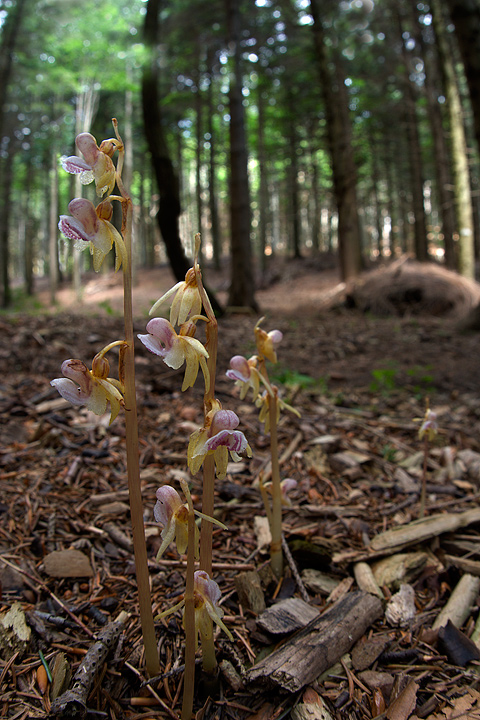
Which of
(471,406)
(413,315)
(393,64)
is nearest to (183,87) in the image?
(393,64)

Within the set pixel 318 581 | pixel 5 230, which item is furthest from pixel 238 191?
pixel 5 230

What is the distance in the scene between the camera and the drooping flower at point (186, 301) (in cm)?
103

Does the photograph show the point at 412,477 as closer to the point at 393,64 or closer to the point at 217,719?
the point at 217,719

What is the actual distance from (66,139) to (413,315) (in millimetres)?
18274

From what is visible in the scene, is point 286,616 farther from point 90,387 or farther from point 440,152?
point 440,152

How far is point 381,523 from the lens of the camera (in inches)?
81.6

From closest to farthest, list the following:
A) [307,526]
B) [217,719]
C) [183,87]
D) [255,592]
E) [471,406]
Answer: [217,719] → [255,592] → [307,526] → [471,406] → [183,87]

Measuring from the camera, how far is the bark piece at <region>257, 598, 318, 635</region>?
4.56 feet

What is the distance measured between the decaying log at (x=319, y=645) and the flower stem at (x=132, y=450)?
0.33m

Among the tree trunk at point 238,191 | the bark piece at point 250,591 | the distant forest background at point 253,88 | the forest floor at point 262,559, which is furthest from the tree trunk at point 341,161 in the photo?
the bark piece at point 250,591

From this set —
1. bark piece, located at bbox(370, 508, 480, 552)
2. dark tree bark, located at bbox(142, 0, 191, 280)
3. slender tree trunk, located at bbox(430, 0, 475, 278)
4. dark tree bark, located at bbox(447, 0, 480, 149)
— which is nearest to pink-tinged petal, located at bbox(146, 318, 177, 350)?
bark piece, located at bbox(370, 508, 480, 552)

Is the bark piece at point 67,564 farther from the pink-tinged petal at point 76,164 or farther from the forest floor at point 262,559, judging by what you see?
the pink-tinged petal at point 76,164

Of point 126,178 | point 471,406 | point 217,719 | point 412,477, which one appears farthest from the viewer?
point 126,178

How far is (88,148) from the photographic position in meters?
1.01
